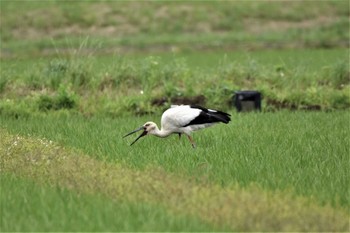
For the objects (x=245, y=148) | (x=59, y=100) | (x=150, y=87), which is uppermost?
(x=245, y=148)

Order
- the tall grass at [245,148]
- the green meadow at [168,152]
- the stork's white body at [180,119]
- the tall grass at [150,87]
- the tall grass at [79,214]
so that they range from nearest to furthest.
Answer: the tall grass at [79,214] → the green meadow at [168,152] → the tall grass at [245,148] → the stork's white body at [180,119] → the tall grass at [150,87]

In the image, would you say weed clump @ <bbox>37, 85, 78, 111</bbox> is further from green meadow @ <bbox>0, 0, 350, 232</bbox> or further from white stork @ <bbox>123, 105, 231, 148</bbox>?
white stork @ <bbox>123, 105, 231, 148</bbox>

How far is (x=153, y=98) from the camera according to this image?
1145 centimetres

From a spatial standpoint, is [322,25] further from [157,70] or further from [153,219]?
[153,219]

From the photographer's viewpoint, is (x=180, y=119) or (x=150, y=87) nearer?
(x=180, y=119)

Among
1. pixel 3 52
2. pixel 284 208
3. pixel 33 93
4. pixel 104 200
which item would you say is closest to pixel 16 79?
pixel 33 93

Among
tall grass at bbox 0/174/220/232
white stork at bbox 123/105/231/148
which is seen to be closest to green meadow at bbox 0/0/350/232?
tall grass at bbox 0/174/220/232

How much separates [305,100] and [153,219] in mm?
7453

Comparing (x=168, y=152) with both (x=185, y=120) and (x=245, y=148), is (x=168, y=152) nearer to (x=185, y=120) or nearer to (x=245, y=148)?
(x=185, y=120)

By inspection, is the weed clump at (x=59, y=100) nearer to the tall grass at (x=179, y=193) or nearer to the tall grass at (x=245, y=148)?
the tall grass at (x=245, y=148)

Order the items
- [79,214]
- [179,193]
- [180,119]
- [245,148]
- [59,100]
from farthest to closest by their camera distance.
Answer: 1. [59,100]
2. [180,119]
3. [245,148]
4. [179,193]
5. [79,214]

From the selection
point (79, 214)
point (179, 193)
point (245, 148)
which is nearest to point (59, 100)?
point (245, 148)

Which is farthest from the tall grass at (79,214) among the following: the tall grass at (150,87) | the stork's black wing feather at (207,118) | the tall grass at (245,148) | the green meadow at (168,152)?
the tall grass at (150,87)

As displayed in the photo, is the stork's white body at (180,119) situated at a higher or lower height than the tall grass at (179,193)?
lower
